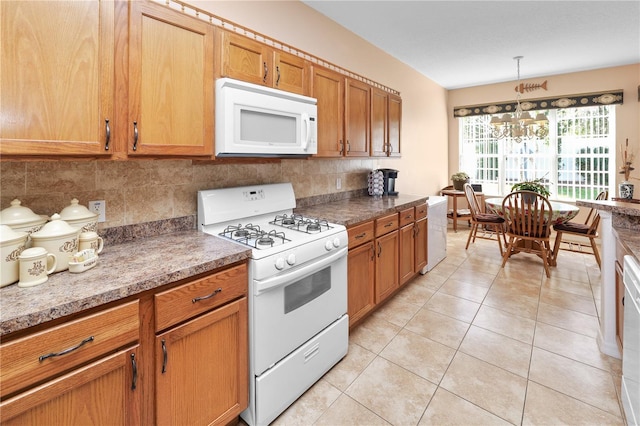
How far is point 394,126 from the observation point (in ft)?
11.4

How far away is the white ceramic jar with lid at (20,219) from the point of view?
1.16 m

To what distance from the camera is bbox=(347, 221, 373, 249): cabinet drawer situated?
2.23m

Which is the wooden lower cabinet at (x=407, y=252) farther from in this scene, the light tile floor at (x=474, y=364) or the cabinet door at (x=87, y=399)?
the cabinet door at (x=87, y=399)

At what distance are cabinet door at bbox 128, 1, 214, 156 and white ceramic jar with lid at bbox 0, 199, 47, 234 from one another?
1.42ft

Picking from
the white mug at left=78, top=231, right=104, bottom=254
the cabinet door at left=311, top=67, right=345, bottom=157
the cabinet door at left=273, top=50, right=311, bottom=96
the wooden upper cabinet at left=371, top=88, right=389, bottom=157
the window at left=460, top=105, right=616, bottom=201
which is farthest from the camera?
the window at left=460, top=105, right=616, bottom=201

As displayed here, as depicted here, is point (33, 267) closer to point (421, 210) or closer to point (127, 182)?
point (127, 182)

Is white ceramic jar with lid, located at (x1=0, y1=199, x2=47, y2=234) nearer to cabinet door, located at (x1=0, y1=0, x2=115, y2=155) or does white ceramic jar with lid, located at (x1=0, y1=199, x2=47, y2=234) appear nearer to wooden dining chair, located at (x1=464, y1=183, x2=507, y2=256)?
cabinet door, located at (x1=0, y1=0, x2=115, y2=155)

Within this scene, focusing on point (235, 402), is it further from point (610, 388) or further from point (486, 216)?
point (486, 216)

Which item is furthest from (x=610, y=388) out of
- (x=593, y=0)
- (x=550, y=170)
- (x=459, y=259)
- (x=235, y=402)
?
(x=550, y=170)

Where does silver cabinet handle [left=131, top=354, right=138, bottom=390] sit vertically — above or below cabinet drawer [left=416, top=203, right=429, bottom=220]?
below

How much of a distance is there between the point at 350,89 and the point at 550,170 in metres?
4.64

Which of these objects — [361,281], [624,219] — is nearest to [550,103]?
[624,219]

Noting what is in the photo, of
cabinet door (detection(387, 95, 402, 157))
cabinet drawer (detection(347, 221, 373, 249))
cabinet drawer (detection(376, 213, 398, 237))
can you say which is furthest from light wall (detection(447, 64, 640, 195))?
cabinet drawer (detection(347, 221, 373, 249))

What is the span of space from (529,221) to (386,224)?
2.16 metres
